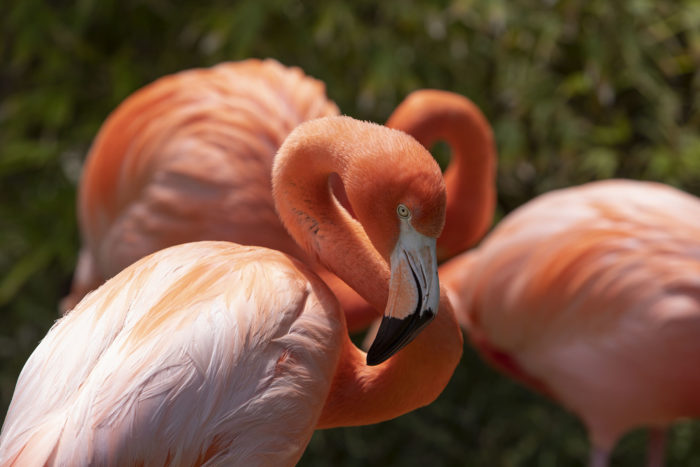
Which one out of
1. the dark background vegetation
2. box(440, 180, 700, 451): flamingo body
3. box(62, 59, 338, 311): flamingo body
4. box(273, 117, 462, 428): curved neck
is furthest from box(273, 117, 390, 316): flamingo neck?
the dark background vegetation

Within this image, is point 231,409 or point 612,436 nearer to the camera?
point 231,409

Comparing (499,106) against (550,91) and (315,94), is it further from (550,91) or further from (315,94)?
(315,94)

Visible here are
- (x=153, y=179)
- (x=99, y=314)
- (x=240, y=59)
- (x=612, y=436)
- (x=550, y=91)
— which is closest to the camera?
(x=99, y=314)

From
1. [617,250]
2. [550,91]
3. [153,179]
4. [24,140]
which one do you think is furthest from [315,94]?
[24,140]

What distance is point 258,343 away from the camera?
1436 mm

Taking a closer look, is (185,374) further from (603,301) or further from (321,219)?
(603,301)

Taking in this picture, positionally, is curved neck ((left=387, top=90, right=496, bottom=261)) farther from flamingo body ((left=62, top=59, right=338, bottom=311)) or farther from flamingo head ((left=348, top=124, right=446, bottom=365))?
flamingo head ((left=348, top=124, right=446, bottom=365))

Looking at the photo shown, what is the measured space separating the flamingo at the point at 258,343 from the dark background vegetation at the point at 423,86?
5.67 feet

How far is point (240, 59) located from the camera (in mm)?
3297

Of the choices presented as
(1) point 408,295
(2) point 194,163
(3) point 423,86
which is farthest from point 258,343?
(3) point 423,86

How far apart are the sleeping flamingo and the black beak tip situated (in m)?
1.25

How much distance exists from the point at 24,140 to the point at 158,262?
224 cm

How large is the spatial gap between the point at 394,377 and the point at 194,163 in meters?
1.16

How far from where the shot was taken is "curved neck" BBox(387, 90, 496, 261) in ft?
8.86
